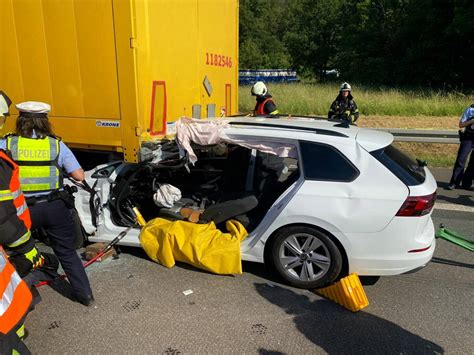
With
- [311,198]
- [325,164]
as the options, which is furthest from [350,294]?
[325,164]

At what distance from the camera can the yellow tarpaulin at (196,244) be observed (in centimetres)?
374

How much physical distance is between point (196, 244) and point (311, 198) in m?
1.14

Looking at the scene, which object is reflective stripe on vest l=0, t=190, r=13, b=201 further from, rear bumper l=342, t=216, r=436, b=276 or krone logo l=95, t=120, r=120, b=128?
rear bumper l=342, t=216, r=436, b=276

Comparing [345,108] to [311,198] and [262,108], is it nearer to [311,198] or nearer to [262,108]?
[262,108]

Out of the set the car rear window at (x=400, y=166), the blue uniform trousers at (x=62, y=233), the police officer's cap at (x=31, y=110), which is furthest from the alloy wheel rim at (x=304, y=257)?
the police officer's cap at (x=31, y=110)

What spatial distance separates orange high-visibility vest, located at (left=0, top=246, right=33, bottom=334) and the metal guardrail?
819 cm

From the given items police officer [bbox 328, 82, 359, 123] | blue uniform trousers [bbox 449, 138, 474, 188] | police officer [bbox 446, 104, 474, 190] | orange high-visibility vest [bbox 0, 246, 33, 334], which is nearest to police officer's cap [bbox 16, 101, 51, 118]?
orange high-visibility vest [bbox 0, 246, 33, 334]

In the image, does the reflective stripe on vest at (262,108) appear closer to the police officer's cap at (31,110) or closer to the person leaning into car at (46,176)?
the person leaning into car at (46,176)

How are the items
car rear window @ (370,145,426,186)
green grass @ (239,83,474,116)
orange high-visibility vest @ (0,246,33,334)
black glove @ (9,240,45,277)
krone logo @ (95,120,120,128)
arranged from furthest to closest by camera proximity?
green grass @ (239,83,474,116)
krone logo @ (95,120,120,128)
car rear window @ (370,145,426,186)
black glove @ (9,240,45,277)
orange high-visibility vest @ (0,246,33,334)

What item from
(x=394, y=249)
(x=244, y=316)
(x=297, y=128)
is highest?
(x=297, y=128)

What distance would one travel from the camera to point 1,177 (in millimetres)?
2475

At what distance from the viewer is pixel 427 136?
8.84 metres

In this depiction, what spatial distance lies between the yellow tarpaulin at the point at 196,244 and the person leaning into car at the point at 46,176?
2.64ft

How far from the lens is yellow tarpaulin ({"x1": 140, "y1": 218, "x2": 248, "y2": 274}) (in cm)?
374
